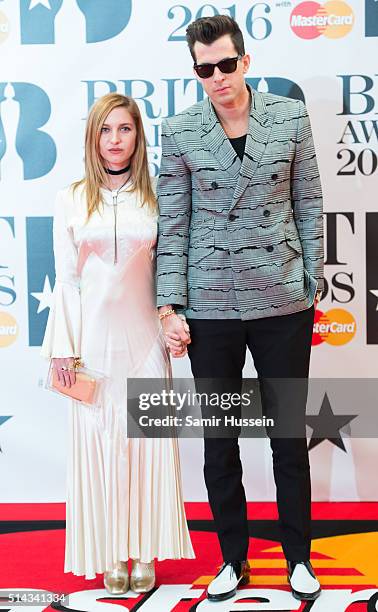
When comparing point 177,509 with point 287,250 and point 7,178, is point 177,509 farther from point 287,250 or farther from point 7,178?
point 7,178

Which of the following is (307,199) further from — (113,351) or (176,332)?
(113,351)

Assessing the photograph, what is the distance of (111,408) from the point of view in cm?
271

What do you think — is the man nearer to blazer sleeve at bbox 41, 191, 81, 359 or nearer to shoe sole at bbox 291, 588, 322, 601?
shoe sole at bbox 291, 588, 322, 601

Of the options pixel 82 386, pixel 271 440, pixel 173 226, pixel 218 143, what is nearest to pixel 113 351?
pixel 82 386

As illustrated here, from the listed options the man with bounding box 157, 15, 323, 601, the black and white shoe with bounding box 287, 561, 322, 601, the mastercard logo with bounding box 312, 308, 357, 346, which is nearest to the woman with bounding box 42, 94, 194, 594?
the man with bounding box 157, 15, 323, 601

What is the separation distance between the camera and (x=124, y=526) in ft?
→ 8.86

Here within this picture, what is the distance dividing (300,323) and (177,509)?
28.0 inches

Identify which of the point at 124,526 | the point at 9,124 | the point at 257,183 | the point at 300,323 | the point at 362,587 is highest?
the point at 9,124

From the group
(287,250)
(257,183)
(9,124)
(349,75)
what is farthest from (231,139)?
(9,124)

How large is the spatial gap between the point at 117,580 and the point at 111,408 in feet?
1.81

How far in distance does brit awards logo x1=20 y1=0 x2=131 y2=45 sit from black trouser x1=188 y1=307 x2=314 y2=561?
143cm

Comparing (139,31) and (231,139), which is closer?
(231,139)

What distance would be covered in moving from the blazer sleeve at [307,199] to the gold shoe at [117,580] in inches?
44.0

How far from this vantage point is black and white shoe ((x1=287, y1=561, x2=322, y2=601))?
2607mm
